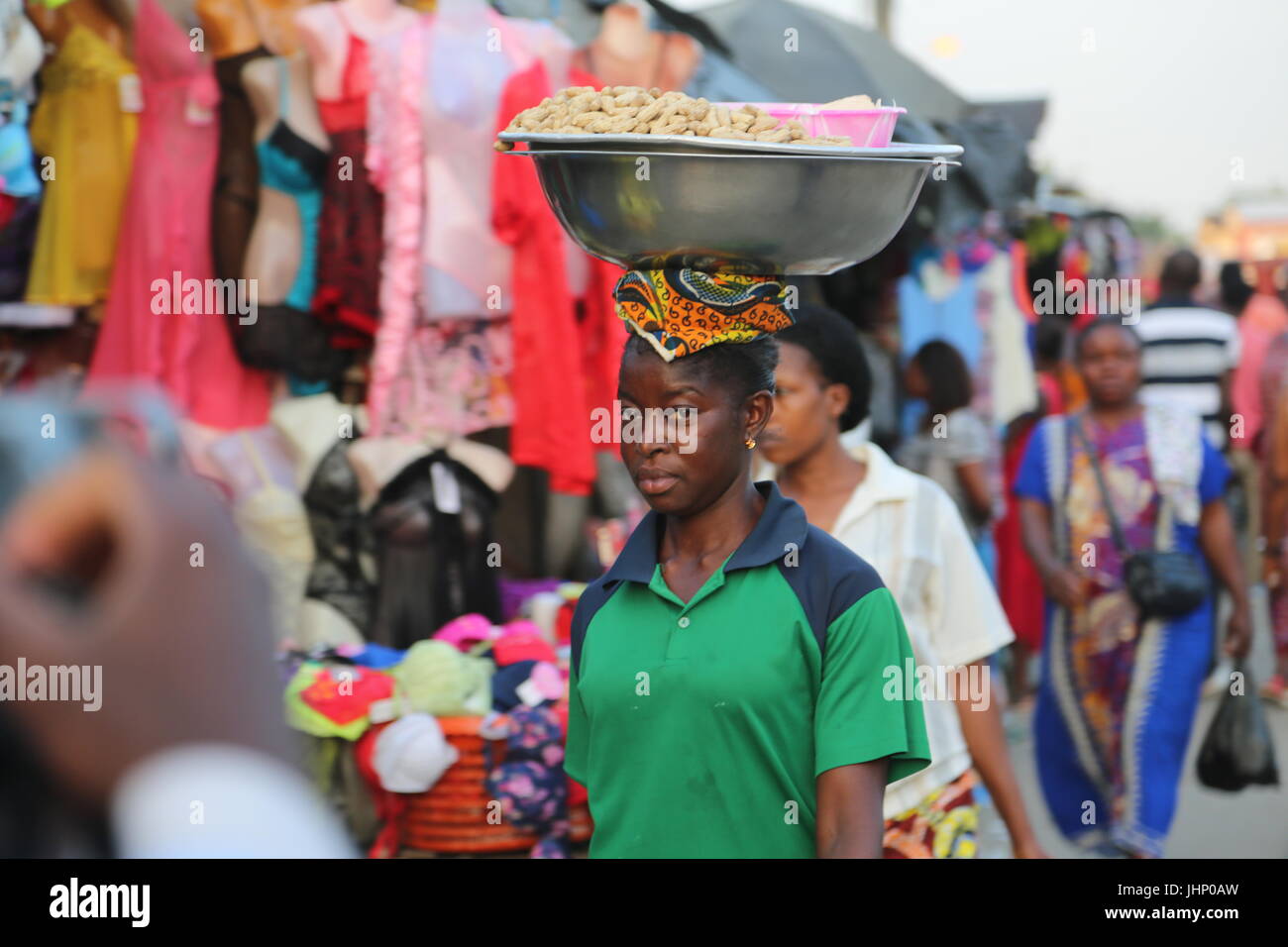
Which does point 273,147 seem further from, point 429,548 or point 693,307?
point 693,307

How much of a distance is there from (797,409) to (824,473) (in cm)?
16

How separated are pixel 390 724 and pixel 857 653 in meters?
3.06

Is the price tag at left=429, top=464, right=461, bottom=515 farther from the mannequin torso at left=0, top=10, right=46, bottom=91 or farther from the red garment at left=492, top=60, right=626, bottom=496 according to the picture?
the mannequin torso at left=0, top=10, right=46, bottom=91

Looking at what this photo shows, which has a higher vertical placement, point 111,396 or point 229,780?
point 111,396

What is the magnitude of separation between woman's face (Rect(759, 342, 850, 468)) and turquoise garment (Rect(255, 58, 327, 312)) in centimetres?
236

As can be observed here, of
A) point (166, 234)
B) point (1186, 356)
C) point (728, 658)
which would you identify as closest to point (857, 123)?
point (728, 658)

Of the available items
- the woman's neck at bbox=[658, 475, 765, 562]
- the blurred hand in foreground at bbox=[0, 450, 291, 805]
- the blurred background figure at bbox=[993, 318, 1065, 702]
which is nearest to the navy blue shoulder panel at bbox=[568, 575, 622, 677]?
the woman's neck at bbox=[658, 475, 765, 562]

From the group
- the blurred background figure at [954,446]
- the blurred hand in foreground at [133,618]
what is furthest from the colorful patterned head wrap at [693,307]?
the blurred background figure at [954,446]

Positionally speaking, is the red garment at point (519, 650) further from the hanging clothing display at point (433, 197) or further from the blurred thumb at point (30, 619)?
the blurred thumb at point (30, 619)
